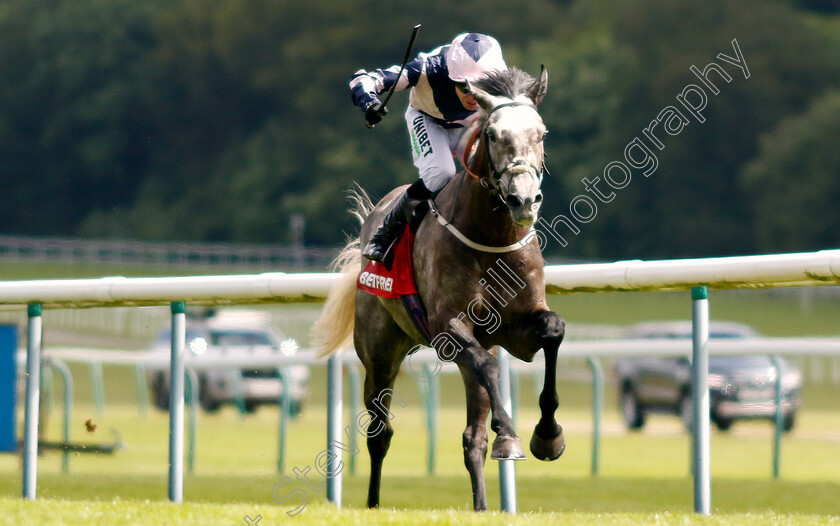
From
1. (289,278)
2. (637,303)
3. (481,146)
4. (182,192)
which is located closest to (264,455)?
(289,278)

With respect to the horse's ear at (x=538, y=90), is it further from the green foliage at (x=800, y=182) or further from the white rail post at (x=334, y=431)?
the green foliage at (x=800, y=182)

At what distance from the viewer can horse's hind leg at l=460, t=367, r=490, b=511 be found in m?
4.57

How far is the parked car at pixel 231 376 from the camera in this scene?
12.3 meters

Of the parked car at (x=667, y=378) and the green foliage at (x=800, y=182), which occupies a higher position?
the green foliage at (x=800, y=182)

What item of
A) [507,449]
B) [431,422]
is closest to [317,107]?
[431,422]

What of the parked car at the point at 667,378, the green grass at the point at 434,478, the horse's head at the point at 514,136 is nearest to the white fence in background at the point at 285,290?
the green grass at the point at 434,478

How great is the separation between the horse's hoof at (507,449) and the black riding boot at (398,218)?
1175 millimetres

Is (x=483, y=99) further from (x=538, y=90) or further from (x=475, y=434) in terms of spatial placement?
(x=475, y=434)

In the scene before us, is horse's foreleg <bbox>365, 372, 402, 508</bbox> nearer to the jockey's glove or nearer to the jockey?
the jockey

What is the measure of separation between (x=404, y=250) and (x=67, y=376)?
5.48 meters

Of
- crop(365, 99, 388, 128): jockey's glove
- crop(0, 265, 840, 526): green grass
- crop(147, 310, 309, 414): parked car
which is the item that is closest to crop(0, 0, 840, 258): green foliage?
crop(147, 310, 309, 414): parked car

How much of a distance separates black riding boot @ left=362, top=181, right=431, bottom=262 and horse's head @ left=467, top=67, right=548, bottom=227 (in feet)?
1.80

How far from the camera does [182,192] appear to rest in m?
56.9

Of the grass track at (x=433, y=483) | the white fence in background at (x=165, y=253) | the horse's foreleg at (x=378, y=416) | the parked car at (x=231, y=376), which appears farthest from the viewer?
the white fence in background at (x=165, y=253)
